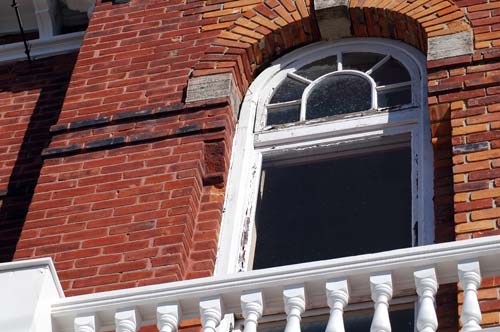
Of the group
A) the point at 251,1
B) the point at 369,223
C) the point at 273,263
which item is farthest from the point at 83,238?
the point at 251,1

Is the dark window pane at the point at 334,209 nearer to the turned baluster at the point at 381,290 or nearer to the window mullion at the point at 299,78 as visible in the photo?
the window mullion at the point at 299,78

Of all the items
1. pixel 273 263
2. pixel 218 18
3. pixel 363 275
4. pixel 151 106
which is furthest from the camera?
pixel 218 18

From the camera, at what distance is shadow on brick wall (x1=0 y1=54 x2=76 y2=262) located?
9.70 metres

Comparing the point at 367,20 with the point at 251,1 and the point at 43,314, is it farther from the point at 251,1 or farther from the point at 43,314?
the point at 43,314

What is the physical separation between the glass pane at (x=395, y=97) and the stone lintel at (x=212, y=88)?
41.6 inches

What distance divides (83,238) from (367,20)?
9.29ft

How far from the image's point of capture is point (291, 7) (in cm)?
998

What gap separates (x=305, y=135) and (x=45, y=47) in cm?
306

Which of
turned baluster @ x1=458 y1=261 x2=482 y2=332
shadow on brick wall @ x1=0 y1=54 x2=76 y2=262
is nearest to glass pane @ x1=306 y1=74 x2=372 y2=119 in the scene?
shadow on brick wall @ x1=0 y1=54 x2=76 y2=262

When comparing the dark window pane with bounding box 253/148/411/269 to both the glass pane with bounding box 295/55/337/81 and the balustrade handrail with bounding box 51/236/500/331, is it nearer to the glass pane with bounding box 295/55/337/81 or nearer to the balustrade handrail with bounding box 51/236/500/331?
the glass pane with bounding box 295/55/337/81

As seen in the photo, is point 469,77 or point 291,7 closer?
point 469,77

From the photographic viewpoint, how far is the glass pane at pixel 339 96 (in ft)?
31.1

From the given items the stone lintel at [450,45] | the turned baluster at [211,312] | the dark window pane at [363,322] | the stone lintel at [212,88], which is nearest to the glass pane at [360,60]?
the stone lintel at [450,45]

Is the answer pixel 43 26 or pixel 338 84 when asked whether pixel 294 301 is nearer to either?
pixel 338 84
